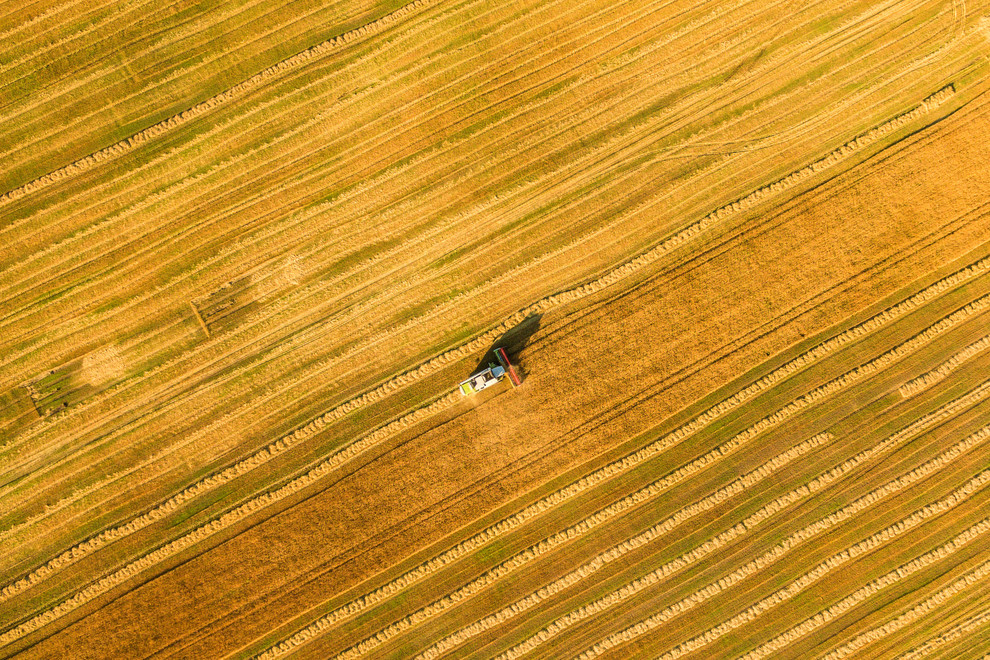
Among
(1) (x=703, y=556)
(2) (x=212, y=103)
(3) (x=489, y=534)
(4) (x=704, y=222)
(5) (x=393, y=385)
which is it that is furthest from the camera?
(1) (x=703, y=556)

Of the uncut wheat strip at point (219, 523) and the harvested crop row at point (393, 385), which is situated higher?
the harvested crop row at point (393, 385)

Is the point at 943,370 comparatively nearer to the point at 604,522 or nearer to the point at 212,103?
the point at 604,522

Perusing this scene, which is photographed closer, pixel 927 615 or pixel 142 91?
pixel 142 91

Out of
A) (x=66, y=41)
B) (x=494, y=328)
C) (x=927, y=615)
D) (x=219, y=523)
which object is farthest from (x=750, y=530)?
(x=66, y=41)

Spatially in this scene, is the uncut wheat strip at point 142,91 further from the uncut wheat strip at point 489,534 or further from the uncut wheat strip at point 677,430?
the uncut wheat strip at point 489,534

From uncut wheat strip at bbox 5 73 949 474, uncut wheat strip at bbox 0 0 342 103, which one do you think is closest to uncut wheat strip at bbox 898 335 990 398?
uncut wheat strip at bbox 5 73 949 474

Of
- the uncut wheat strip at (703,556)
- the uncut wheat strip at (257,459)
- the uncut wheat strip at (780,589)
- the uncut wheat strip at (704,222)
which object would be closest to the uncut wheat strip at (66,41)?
the uncut wheat strip at (257,459)
